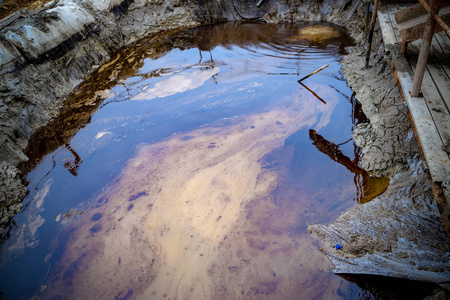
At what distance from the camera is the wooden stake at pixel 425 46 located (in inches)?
89.0

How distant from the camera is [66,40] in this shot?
6.27 m

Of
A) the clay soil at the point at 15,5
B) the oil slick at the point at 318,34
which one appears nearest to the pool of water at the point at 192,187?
the oil slick at the point at 318,34

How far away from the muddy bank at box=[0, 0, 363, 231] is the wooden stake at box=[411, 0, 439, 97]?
17.5ft

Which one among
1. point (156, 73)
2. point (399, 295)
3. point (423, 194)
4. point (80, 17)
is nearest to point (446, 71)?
point (423, 194)

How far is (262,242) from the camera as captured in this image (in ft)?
10.00

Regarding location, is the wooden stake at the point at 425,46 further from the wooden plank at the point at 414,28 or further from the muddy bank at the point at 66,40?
the muddy bank at the point at 66,40

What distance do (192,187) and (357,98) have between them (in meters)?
3.46

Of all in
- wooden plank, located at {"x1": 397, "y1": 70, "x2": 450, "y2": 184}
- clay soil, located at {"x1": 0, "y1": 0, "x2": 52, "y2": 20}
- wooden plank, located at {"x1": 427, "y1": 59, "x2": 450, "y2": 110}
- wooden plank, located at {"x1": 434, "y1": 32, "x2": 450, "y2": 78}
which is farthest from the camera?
clay soil, located at {"x1": 0, "y1": 0, "x2": 52, "y2": 20}

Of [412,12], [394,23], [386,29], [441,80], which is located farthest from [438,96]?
[394,23]

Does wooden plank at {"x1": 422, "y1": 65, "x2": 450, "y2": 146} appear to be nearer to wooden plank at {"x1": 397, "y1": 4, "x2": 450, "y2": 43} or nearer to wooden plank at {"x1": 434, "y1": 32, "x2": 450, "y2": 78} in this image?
wooden plank at {"x1": 434, "y1": 32, "x2": 450, "y2": 78}

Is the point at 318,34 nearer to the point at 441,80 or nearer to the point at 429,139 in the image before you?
the point at 441,80

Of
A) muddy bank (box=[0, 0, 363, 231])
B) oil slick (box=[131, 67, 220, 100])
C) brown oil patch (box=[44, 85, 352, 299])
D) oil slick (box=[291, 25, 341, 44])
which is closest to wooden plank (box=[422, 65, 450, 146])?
brown oil patch (box=[44, 85, 352, 299])

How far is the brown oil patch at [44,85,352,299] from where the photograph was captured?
2.75 meters

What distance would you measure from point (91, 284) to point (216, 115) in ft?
10.9
